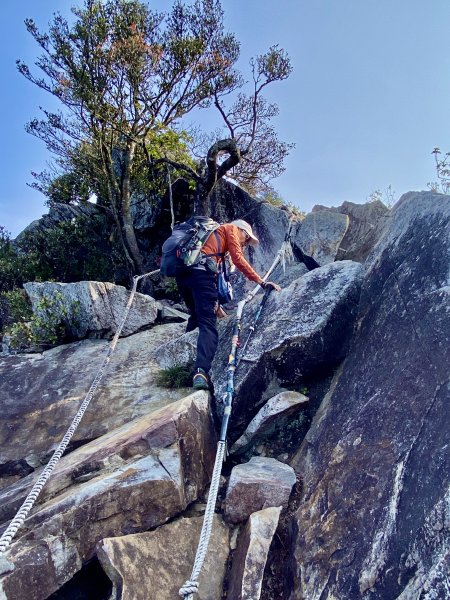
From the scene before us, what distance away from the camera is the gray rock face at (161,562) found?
342 cm

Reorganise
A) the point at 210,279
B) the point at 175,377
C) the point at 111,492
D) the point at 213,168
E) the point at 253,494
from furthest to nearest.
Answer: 1. the point at 213,168
2. the point at 210,279
3. the point at 175,377
4. the point at 253,494
5. the point at 111,492

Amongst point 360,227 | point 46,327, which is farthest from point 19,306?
point 360,227

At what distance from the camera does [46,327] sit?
8.63 meters

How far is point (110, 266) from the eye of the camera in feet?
44.6

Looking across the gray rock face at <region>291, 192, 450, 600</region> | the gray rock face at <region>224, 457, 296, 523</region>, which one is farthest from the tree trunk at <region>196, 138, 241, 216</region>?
the gray rock face at <region>224, 457, 296, 523</region>

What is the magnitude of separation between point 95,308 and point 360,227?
6.19m

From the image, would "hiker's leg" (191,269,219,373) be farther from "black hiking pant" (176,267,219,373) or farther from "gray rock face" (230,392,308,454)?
"gray rock face" (230,392,308,454)

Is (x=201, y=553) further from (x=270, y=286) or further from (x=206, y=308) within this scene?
(x=270, y=286)

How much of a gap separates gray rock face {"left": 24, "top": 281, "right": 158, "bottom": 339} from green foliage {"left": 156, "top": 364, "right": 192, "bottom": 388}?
2249mm

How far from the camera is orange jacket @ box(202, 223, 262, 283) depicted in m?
6.87

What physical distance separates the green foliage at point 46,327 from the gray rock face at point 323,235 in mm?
5280

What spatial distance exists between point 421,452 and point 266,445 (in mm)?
2256

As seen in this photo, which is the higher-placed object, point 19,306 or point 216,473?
point 19,306

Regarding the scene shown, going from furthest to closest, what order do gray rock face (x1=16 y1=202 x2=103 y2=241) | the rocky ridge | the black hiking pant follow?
gray rock face (x1=16 y1=202 x2=103 y2=241), the black hiking pant, the rocky ridge
